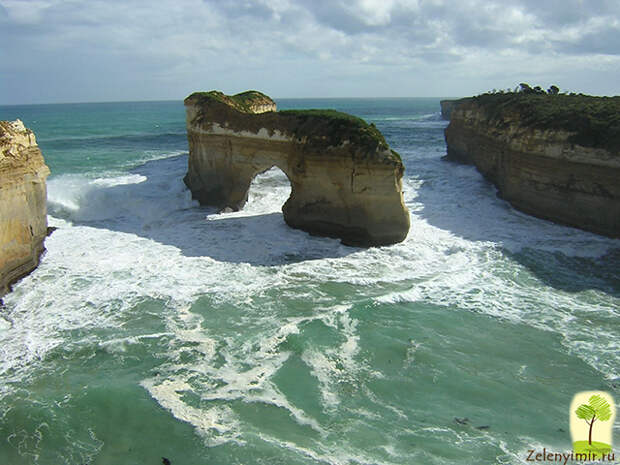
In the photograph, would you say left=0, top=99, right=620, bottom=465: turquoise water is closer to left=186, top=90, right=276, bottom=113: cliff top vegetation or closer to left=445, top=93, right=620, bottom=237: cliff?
left=445, top=93, right=620, bottom=237: cliff

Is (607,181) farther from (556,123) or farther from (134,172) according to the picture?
(134,172)

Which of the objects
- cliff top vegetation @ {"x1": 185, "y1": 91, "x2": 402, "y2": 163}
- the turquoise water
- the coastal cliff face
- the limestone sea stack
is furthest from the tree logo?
the coastal cliff face

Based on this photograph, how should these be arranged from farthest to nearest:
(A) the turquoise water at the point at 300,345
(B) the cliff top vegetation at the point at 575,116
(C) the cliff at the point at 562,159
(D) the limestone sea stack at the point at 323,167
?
1. (B) the cliff top vegetation at the point at 575,116
2. (C) the cliff at the point at 562,159
3. (D) the limestone sea stack at the point at 323,167
4. (A) the turquoise water at the point at 300,345

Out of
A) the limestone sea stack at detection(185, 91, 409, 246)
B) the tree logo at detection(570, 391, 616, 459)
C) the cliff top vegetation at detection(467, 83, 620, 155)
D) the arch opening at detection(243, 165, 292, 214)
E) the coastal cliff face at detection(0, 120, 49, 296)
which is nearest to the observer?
the tree logo at detection(570, 391, 616, 459)

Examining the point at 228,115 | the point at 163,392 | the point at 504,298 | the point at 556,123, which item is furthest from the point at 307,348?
the point at 556,123

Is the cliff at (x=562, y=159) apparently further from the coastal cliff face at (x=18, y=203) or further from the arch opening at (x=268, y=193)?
the coastal cliff face at (x=18, y=203)

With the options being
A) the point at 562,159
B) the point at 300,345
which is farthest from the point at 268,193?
the point at 300,345

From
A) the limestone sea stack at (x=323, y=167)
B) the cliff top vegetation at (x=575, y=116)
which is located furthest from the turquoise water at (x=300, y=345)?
the cliff top vegetation at (x=575, y=116)
